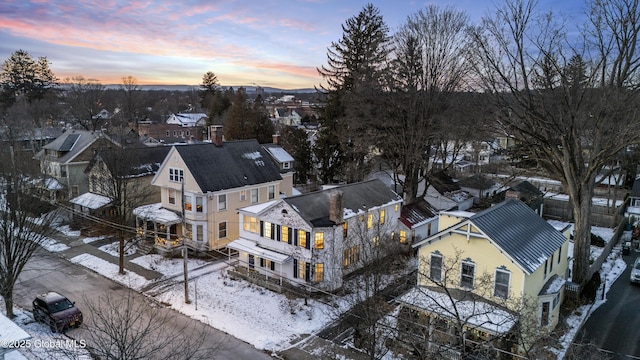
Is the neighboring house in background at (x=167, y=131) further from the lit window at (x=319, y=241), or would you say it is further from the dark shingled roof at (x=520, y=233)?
the dark shingled roof at (x=520, y=233)

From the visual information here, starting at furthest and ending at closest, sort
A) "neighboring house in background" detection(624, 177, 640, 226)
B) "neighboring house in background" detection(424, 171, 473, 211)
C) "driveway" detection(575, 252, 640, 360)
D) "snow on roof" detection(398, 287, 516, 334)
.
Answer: "neighboring house in background" detection(424, 171, 473, 211) → "neighboring house in background" detection(624, 177, 640, 226) → "driveway" detection(575, 252, 640, 360) → "snow on roof" detection(398, 287, 516, 334)

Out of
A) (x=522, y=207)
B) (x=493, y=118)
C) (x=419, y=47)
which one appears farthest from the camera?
(x=419, y=47)

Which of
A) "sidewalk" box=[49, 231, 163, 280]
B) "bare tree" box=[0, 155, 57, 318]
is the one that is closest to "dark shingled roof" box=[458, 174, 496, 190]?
"sidewalk" box=[49, 231, 163, 280]

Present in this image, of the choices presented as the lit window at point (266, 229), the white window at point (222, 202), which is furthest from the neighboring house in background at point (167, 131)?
the lit window at point (266, 229)

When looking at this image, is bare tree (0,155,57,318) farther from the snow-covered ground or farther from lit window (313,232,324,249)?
lit window (313,232,324,249)

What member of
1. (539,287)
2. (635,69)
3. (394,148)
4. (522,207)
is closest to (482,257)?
(539,287)

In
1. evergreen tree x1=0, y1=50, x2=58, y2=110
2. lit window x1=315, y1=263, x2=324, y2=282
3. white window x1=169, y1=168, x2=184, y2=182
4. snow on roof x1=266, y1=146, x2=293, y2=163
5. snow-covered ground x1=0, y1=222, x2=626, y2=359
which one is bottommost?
snow-covered ground x1=0, y1=222, x2=626, y2=359

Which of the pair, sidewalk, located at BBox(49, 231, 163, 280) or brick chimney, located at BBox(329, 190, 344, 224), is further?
sidewalk, located at BBox(49, 231, 163, 280)

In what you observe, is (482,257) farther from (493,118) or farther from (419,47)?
(419,47)
